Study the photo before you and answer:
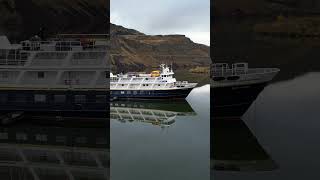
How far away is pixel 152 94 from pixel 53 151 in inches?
184

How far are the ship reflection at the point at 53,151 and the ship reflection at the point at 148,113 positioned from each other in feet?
12.9

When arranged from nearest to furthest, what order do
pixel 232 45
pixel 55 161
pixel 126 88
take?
pixel 232 45 → pixel 55 161 → pixel 126 88

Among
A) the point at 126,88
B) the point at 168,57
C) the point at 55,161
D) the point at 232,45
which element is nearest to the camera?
the point at 232,45

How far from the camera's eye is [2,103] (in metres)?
3.72

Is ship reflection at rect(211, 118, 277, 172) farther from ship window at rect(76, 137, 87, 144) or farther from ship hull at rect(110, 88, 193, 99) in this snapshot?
ship hull at rect(110, 88, 193, 99)

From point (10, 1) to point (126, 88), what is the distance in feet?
14.7

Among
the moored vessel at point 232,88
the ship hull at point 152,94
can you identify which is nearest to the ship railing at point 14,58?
the moored vessel at point 232,88

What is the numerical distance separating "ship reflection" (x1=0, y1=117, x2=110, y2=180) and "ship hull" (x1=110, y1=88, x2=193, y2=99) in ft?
14.4

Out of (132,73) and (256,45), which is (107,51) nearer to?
(256,45)

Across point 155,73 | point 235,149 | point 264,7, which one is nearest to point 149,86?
point 155,73

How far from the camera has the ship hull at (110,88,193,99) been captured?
8094 mm

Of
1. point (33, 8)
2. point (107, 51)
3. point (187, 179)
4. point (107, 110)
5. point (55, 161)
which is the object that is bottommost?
point (187, 179)

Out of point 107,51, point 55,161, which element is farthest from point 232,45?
point 55,161

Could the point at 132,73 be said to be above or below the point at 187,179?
above
